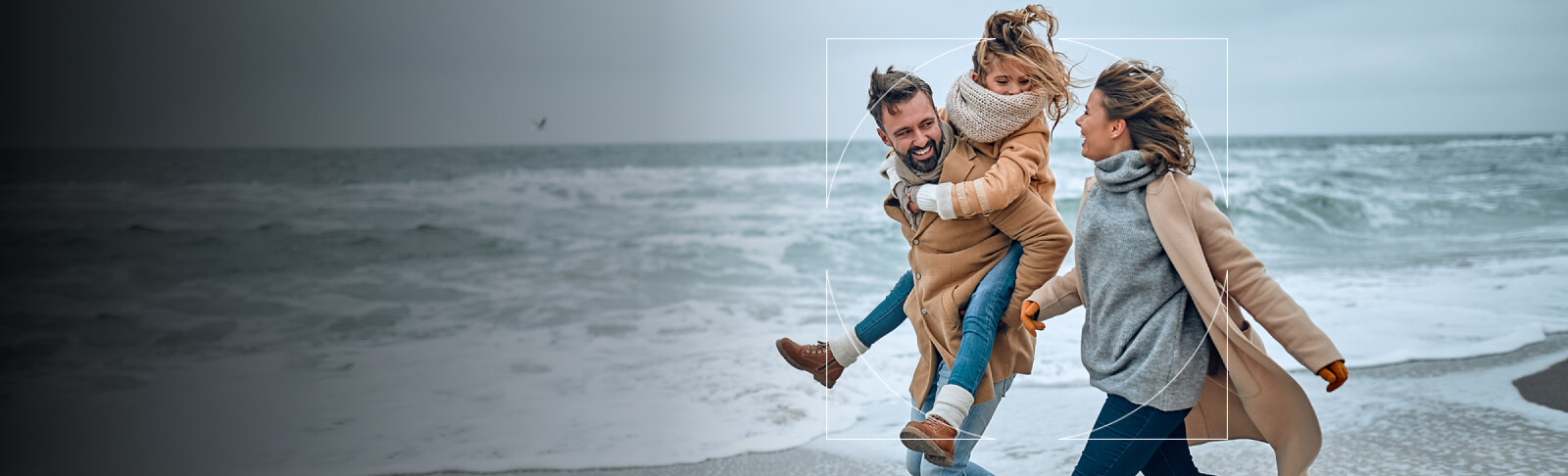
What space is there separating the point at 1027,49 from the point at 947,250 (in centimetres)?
45

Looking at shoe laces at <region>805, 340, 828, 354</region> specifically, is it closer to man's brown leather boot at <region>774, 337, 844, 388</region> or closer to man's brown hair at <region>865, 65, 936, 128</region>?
man's brown leather boot at <region>774, 337, 844, 388</region>

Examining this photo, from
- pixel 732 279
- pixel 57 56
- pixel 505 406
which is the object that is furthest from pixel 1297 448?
pixel 57 56

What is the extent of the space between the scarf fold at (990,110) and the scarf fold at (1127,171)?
0.56 feet

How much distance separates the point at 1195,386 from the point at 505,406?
3691mm

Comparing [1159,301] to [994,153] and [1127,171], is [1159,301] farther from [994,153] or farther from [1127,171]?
[994,153]

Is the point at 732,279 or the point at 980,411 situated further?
the point at 732,279

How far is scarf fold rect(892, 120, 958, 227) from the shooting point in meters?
1.97

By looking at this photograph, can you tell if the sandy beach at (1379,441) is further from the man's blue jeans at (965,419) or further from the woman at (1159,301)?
the woman at (1159,301)

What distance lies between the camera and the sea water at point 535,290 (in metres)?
4.50

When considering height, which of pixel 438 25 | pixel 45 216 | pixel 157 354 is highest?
pixel 438 25

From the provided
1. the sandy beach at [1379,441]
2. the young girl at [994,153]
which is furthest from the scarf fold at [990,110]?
the sandy beach at [1379,441]

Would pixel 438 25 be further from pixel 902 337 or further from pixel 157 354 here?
pixel 902 337

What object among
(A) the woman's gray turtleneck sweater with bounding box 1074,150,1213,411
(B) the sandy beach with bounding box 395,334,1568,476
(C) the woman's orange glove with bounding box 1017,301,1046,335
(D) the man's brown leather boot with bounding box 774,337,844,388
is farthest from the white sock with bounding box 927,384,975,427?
(B) the sandy beach with bounding box 395,334,1568,476

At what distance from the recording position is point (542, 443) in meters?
4.11
